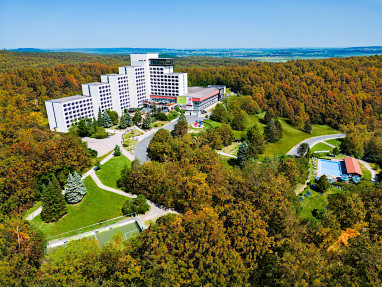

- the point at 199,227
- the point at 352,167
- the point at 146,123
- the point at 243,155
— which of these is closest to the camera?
the point at 199,227

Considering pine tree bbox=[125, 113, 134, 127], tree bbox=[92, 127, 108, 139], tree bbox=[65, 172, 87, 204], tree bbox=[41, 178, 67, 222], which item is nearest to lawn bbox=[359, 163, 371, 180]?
tree bbox=[65, 172, 87, 204]

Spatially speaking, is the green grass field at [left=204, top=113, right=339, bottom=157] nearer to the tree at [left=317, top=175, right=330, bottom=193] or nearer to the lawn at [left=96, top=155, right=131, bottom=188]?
the tree at [left=317, top=175, right=330, bottom=193]

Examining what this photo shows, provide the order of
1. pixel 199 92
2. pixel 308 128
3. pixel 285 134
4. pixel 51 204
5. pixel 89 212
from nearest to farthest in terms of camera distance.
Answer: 1. pixel 51 204
2. pixel 89 212
3. pixel 285 134
4. pixel 308 128
5. pixel 199 92

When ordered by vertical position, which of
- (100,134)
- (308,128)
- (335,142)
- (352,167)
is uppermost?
(100,134)

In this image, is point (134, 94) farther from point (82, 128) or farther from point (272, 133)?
point (272, 133)

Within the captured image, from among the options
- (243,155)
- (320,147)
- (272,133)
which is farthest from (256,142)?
(320,147)

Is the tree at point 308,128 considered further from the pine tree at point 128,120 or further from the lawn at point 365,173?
the pine tree at point 128,120
